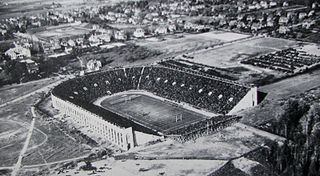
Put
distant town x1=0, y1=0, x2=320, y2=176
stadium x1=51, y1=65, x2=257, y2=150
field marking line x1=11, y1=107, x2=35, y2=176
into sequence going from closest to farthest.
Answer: distant town x1=0, y1=0, x2=320, y2=176 → field marking line x1=11, y1=107, x2=35, y2=176 → stadium x1=51, y1=65, x2=257, y2=150

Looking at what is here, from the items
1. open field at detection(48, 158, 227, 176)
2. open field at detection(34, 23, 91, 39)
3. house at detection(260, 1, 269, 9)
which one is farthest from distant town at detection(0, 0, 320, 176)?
house at detection(260, 1, 269, 9)

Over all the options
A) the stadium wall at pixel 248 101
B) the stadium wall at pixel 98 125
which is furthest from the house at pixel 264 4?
the stadium wall at pixel 98 125

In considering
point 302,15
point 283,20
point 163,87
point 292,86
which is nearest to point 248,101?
point 292,86

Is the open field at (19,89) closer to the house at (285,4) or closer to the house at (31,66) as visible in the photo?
the house at (31,66)

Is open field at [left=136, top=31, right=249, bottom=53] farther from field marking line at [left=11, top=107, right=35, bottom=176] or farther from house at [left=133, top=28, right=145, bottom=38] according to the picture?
field marking line at [left=11, top=107, right=35, bottom=176]

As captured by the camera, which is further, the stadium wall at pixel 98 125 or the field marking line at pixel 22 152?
the stadium wall at pixel 98 125

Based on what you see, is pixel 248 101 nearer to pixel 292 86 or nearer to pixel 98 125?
pixel 292 86

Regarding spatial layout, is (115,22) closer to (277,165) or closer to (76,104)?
(76,104)
